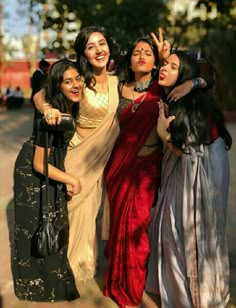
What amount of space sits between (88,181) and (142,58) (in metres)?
0.92

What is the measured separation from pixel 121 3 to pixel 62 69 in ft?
38.4

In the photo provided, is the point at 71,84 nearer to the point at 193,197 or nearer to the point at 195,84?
the point at 195,84

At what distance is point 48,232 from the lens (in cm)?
270

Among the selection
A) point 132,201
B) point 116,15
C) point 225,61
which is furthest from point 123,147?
point 116,15

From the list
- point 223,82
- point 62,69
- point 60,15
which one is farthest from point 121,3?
point 62,69

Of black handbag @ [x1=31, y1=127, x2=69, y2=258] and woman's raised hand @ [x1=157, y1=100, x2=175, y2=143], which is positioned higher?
woman's raised hand @ [x1=157, y1=100, x2=175, y2=143]

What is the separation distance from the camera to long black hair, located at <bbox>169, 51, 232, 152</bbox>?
2570 mm

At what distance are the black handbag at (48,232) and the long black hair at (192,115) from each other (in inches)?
29.6

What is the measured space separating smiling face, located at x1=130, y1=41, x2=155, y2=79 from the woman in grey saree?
21 centimetres

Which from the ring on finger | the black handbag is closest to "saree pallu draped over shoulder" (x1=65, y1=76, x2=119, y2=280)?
the black handbag

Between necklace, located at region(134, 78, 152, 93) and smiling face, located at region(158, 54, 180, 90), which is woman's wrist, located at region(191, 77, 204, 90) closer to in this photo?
smiling face, located at region(158, 54, 180, 90)

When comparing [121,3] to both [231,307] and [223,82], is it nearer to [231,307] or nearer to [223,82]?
[223,82]

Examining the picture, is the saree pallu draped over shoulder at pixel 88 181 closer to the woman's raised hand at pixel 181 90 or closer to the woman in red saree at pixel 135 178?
the woman in red saree at pixel 135 178

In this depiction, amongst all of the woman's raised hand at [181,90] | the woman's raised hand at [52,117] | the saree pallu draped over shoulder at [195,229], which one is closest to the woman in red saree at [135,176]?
the saree pallu draped over shoulder at [195,229]
